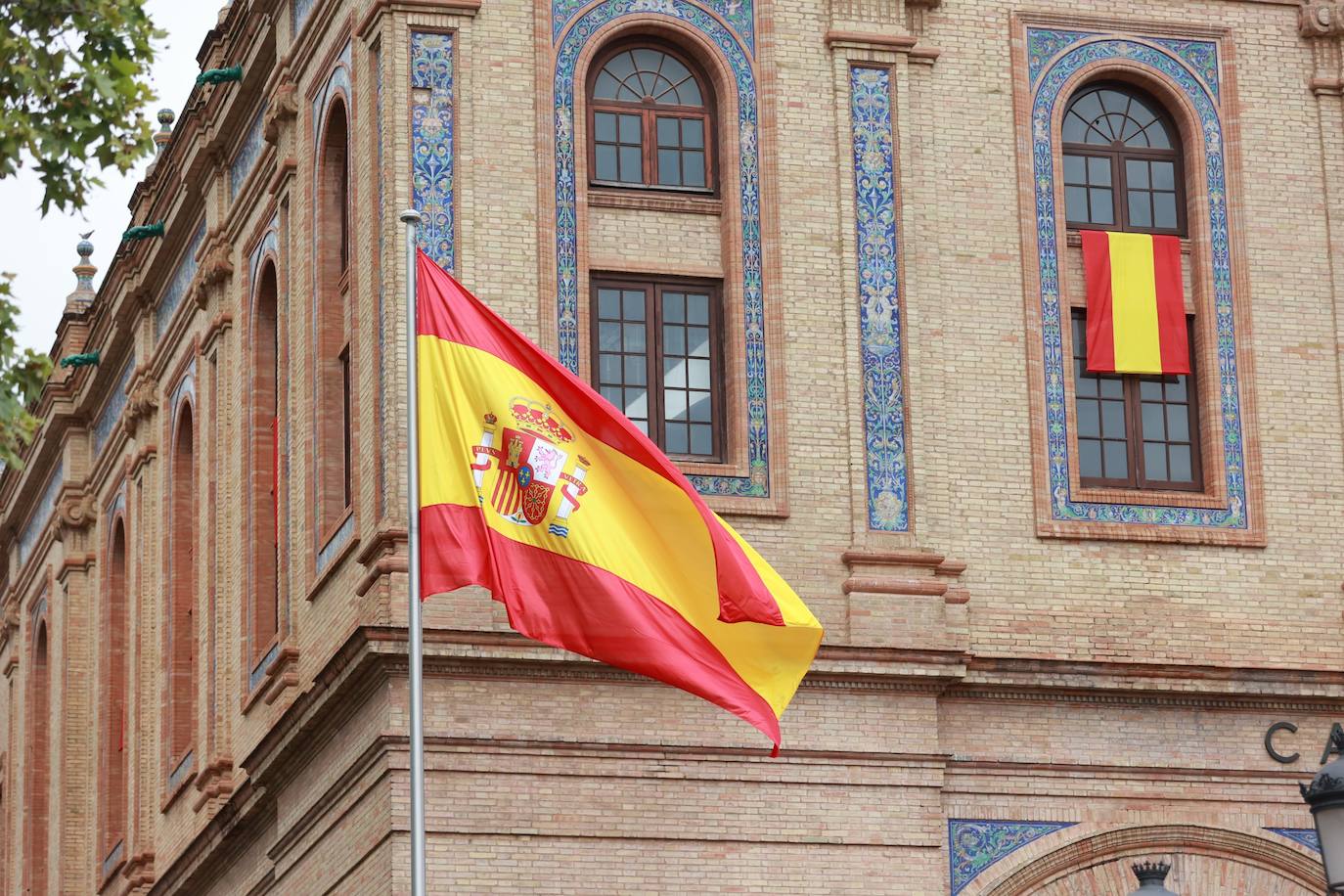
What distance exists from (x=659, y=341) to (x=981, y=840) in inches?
236

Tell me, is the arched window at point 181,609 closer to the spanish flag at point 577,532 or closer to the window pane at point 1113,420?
the window pane at point 1113,420

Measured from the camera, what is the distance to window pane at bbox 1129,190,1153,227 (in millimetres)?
35844

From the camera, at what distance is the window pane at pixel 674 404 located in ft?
111

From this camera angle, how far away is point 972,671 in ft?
109

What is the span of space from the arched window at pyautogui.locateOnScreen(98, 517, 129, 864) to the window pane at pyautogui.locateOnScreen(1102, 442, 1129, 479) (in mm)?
18369

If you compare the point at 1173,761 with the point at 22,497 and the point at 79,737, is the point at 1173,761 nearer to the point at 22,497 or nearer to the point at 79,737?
the point at 79,737

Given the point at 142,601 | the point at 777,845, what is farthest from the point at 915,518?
the point at 142,601

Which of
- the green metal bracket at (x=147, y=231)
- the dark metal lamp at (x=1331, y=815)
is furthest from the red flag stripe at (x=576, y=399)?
the green metal bracket at (x=147, y=231)

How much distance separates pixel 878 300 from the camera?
34.2m

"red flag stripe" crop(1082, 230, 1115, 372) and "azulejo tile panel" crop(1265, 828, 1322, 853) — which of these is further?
"red flag stripe" crop(1082, 230, 1115, 372)

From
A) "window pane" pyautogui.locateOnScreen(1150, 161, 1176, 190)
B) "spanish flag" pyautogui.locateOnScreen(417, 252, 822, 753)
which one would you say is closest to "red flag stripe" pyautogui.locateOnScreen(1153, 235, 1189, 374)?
"window pane" pyautogui.locateOnScreen(1150, 161, 1176, 190)

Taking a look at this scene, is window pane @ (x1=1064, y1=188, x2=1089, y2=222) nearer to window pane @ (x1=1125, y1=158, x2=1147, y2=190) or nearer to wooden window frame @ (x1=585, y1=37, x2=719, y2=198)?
window pane @ (x1=1125, y1=158, x2=1147, y2=190)

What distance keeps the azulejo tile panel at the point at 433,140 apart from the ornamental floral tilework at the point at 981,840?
24.7 ft

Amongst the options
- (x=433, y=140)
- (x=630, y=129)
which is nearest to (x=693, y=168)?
(x=630, y=129)
